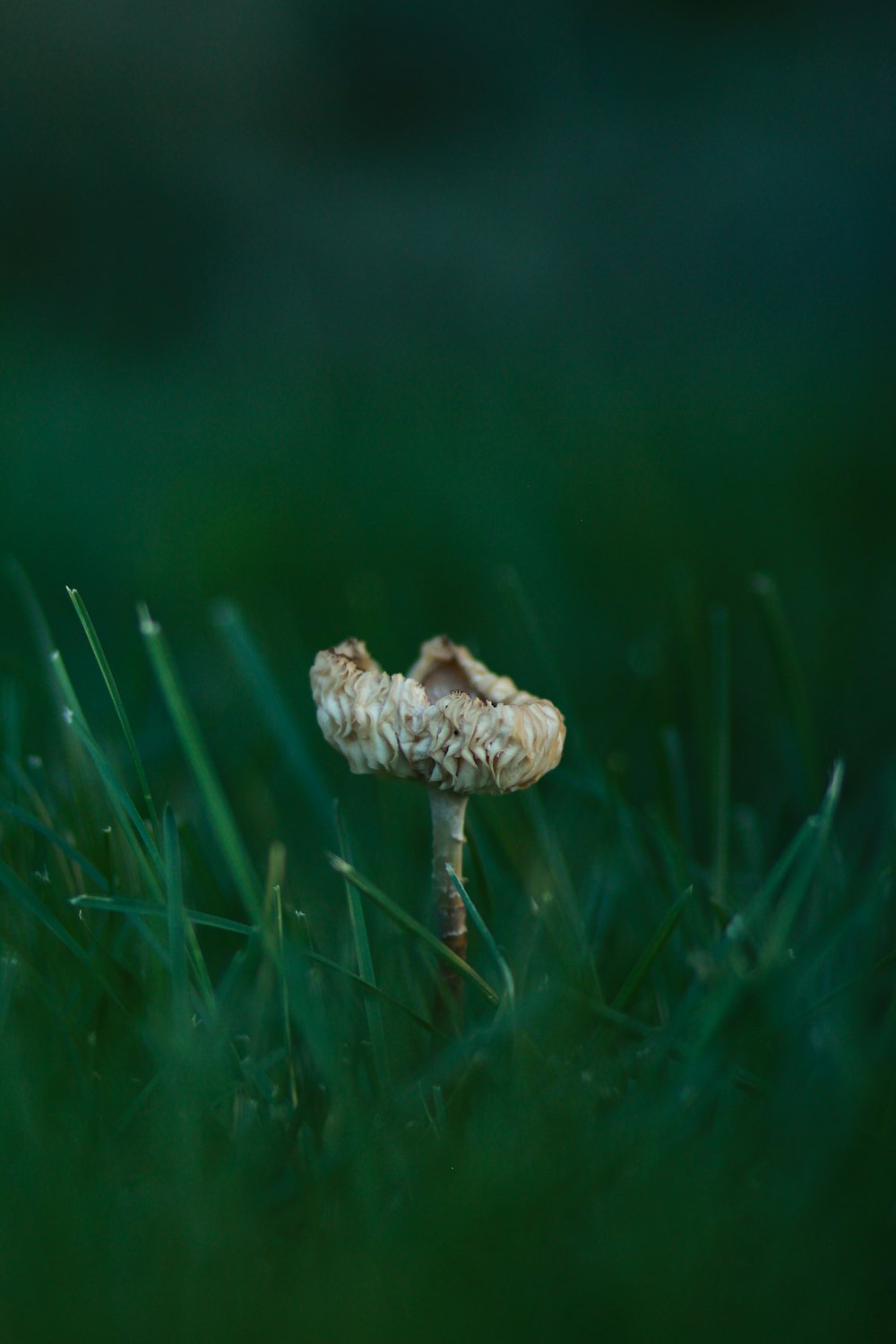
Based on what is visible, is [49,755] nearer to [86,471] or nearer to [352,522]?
[352,522]

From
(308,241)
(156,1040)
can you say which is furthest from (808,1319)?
(308,241)

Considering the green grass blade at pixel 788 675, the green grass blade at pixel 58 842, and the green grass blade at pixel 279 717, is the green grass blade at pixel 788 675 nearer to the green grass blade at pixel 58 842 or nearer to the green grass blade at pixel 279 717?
the green grass blade at pixel 279 717

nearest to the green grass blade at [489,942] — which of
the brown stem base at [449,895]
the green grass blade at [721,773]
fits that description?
the brown stem base at [449,895]

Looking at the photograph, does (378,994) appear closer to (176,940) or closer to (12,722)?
(176,940)

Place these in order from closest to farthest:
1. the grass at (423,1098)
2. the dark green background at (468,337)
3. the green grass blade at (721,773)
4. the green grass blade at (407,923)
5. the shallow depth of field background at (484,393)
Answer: the grass at (423,1098) → the green grass blade at (407,923) → the green grass blade at (721,773) → the shallow depth of field background at (484,393) → the dark green background at (468,337)

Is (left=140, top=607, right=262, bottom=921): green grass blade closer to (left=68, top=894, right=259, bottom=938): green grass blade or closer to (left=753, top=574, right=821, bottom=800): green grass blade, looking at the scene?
(left=68, top=894, right=259, bottom=938): green grass blade

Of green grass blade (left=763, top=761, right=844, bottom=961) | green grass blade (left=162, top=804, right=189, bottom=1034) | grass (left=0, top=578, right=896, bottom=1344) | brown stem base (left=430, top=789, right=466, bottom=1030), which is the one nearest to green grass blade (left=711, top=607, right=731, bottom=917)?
grass (left=0, top=578, right=896, bottom=1344)

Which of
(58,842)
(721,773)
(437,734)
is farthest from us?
(721,773)

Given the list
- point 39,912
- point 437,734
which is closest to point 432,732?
point 437,734
